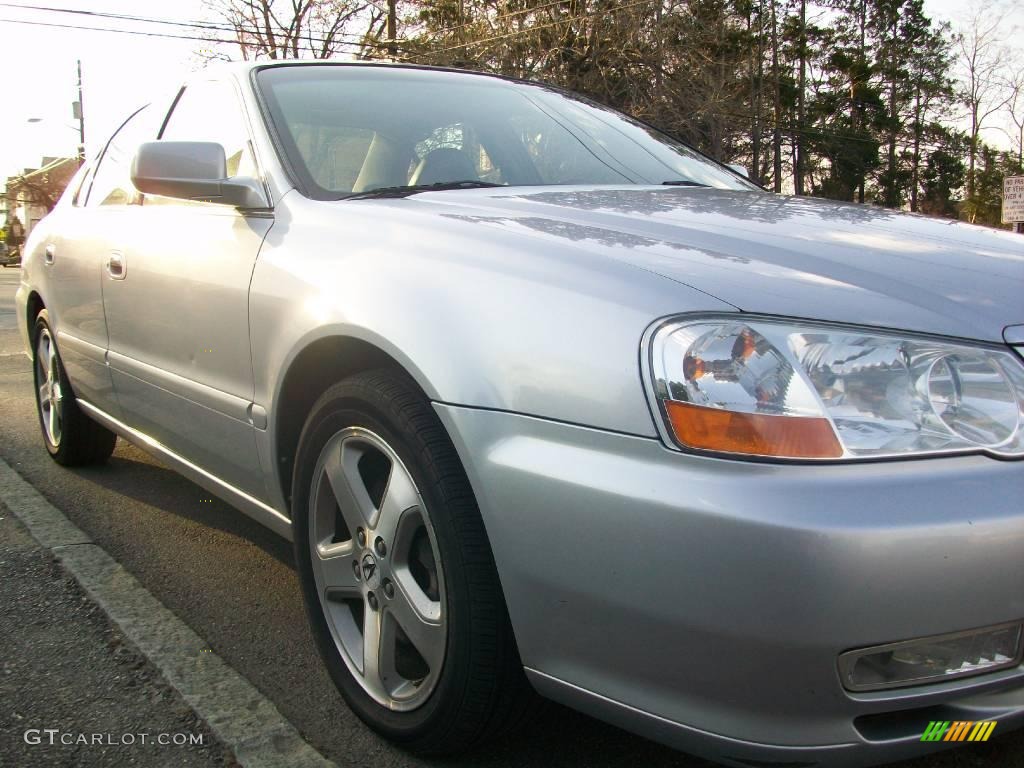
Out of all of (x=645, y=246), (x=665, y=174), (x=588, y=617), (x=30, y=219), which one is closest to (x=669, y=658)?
(x=588, y=617)

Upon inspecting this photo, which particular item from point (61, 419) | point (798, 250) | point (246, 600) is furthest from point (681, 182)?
point (61, 419)

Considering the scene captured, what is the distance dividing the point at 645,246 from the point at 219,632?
1605mm

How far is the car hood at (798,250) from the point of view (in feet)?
5.21

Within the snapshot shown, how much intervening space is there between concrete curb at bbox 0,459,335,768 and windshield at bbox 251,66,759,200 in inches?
46.8

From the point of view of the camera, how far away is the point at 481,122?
2.95 metres

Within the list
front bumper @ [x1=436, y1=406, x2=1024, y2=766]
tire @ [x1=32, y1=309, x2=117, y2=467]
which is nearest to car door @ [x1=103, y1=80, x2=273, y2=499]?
tire @ [x1=32, y1=309, x2=117, y2=467]

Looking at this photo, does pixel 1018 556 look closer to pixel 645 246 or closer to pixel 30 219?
pixel 645 246

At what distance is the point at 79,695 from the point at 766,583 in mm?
1675

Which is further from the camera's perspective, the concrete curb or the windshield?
the windshield

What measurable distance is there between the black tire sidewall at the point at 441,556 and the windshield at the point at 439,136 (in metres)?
0.65

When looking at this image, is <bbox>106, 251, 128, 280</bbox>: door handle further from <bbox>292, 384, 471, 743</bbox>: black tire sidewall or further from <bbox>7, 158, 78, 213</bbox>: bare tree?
<bbox>7, 158, 78, 213</bbox>: bare tree

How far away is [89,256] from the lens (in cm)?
345

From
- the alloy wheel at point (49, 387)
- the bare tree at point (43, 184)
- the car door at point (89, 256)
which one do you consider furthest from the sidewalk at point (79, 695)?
the bare tree at point (43, 184)

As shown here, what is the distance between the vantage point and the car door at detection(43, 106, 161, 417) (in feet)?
11.1
